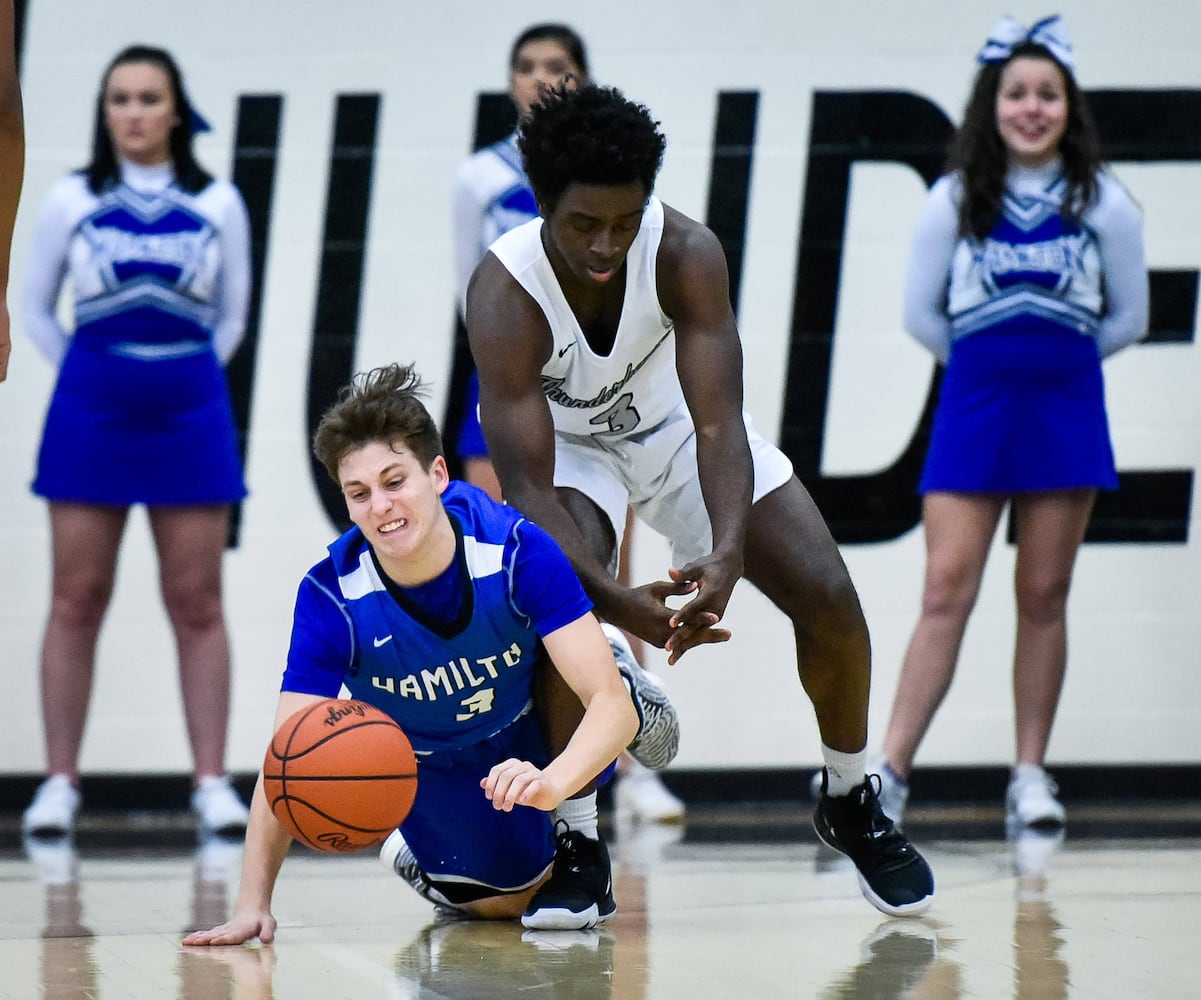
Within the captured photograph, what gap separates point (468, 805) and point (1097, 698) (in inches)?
118

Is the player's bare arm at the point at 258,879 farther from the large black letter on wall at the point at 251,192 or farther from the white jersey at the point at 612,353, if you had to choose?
the large black letter on wall at the point at 251,192

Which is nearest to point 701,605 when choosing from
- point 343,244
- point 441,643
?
point 441,643

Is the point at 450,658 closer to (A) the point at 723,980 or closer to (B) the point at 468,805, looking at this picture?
(B) the point at 468,805

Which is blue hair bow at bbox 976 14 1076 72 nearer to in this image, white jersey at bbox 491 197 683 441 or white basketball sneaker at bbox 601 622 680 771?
white jersey at bbox 491 197 683 441

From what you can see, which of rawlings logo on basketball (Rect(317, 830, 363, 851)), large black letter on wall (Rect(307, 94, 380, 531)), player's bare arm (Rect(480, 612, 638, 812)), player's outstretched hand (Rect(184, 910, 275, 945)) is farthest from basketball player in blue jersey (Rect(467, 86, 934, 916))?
large black letter on wall (Rect(307, 94, 380, 531))

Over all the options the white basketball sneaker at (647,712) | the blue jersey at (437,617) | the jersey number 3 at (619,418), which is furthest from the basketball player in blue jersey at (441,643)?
the jersey number 3 at (619,418)

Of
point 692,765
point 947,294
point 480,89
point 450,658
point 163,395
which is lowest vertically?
point 692,765

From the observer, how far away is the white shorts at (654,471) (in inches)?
149

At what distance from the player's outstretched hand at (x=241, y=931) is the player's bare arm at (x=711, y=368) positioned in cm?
96

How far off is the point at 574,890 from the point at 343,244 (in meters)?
3.01

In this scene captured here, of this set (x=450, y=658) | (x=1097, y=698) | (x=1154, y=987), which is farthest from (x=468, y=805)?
(x=1097, y=698)

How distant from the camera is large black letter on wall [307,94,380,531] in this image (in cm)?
595

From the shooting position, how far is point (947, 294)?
5.27m

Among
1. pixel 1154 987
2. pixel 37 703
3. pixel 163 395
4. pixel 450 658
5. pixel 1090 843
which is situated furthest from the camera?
pixel 37 703
